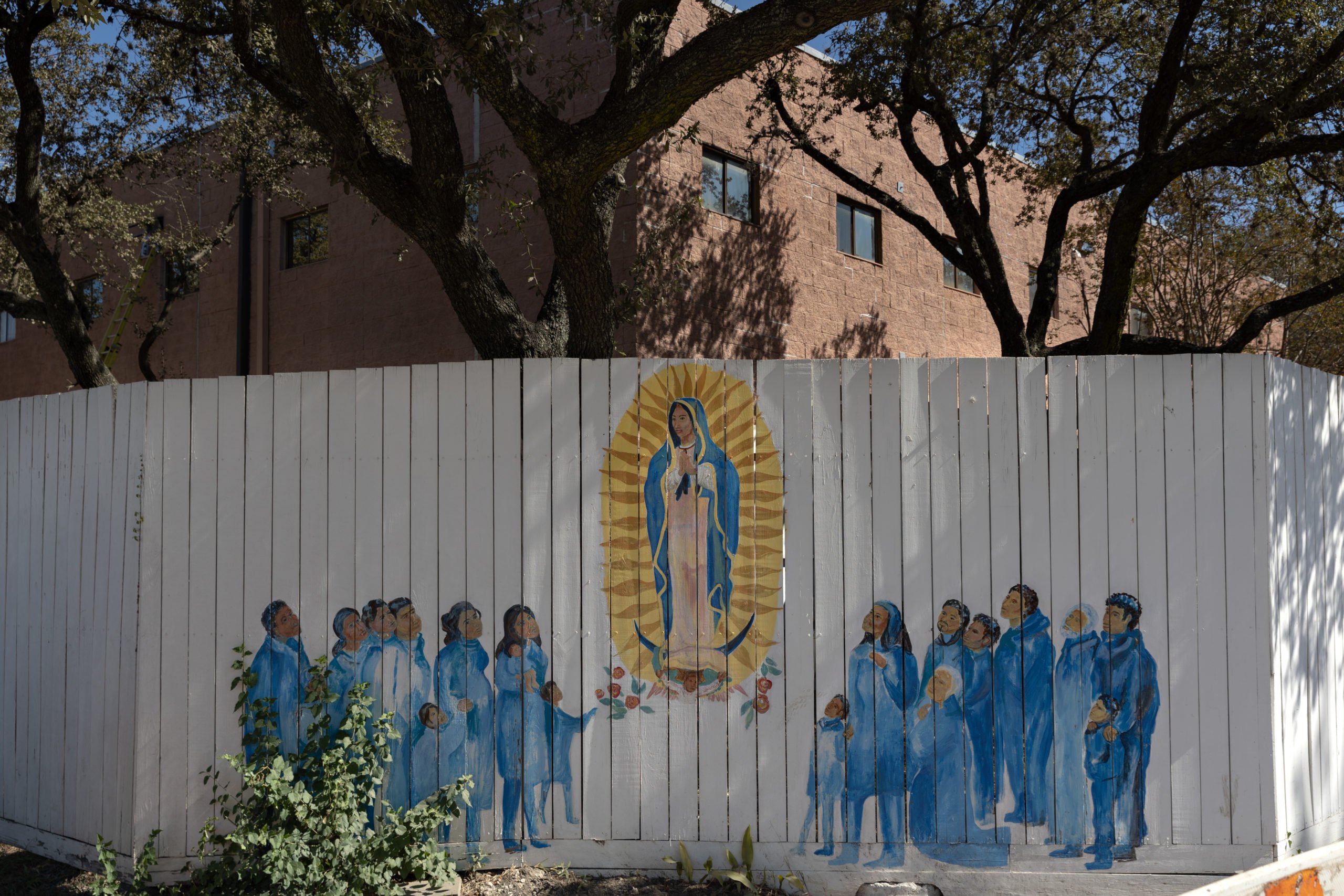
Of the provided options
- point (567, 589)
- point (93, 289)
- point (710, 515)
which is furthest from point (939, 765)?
point (93, 289)

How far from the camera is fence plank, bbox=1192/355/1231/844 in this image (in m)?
4.88

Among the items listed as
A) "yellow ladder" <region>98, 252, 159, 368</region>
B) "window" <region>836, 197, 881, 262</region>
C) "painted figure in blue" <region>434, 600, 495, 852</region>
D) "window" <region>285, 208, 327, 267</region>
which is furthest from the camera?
"yellow ladder" <region>98, 252, 159, 368</region>

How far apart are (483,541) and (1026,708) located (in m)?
2.76

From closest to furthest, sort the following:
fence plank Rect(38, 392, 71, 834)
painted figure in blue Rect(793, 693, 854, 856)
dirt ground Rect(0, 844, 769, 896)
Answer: dirt ground Rect(0, 844, 769, 896), painted figure in blue Rect(793, 693, 854, 856), fence plank Rect(38, 392, 71, 834)

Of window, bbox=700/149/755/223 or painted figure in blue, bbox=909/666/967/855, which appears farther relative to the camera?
window, bbox=700/149/755/223

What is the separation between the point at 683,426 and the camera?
→ 5141 mm

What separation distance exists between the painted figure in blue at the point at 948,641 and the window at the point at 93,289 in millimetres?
15659

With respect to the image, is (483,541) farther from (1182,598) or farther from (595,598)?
(1182,598)

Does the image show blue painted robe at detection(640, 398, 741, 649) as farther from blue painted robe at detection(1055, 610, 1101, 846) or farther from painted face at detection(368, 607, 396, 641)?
blue painted robe at detection(1055, 610, 1101, 846)

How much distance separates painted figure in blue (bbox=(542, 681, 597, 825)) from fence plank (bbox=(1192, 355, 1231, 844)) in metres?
2.93

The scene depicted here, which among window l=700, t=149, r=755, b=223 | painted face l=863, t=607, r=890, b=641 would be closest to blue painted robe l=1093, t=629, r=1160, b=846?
painted face l=863, t=607, r=890, b=641

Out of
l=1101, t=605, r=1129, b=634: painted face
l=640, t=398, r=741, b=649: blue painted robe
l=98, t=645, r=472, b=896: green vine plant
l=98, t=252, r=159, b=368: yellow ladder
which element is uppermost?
l=98, t=252, r=159, b=368: yellow ladder

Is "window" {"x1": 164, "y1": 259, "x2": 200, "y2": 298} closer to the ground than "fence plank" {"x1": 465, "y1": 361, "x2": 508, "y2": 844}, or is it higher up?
higher up

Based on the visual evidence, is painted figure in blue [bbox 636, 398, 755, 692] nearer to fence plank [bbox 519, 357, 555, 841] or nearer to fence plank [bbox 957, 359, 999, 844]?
fence plank [bbox 519, 357, 555, 841]
